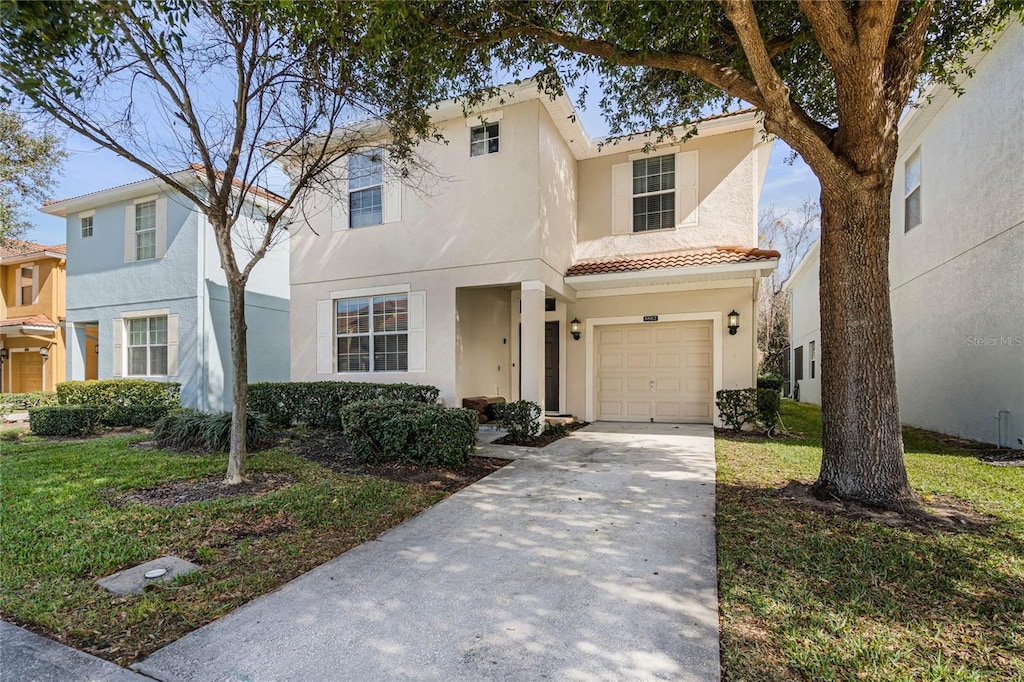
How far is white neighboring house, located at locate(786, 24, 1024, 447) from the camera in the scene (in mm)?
7246

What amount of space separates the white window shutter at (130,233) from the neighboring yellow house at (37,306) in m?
4.89

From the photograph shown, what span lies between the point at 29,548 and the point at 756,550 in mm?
5679

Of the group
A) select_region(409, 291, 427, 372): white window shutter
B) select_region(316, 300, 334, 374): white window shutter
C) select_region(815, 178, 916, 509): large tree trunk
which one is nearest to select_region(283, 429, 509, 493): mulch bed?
A: select_region(409, 291, 427, 372): white window shutter

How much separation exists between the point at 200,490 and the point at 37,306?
1700cm

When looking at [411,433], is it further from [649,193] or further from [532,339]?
[649,193]

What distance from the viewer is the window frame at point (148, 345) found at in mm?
12523

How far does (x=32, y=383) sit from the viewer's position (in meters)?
17.2

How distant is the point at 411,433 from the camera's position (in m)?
6.46

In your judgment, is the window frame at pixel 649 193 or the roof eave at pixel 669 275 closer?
the roof eave at pixel 669 275

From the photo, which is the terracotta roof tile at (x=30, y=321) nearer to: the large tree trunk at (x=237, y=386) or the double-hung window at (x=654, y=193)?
the large tree trunk at (x=237, y=386)

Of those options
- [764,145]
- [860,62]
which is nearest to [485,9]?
[860,62]

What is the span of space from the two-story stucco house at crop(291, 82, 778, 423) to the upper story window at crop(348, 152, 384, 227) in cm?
3

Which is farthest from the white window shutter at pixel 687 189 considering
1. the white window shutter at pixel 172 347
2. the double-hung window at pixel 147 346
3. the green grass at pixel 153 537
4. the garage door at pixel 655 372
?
the double-hung window at pixel 147 346

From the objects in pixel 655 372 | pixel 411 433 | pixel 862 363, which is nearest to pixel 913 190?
pixel 655 372
